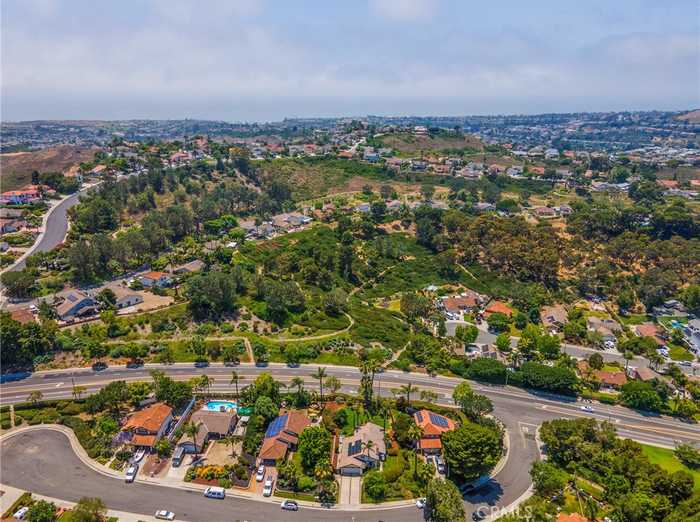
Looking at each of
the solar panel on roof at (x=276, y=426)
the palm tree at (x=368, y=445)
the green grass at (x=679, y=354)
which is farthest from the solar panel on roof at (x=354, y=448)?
the green grass at (x=679, y=354)

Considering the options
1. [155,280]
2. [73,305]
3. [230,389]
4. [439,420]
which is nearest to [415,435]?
[439,420]

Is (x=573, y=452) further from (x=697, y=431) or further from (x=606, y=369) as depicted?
(x=606, y=369)

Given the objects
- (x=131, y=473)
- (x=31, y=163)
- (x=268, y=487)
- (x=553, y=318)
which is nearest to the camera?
(x=268, y=487)

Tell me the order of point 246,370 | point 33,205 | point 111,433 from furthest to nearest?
point 33,205 → point 246,370 → point 111,433

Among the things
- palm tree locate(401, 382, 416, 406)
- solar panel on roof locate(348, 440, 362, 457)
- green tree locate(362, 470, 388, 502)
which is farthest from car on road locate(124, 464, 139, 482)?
palm tree locate(401, 382, 416, 406)

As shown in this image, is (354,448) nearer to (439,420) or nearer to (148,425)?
(439,420)

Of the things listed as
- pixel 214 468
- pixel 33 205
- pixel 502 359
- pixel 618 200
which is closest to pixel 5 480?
pixel 214 468
